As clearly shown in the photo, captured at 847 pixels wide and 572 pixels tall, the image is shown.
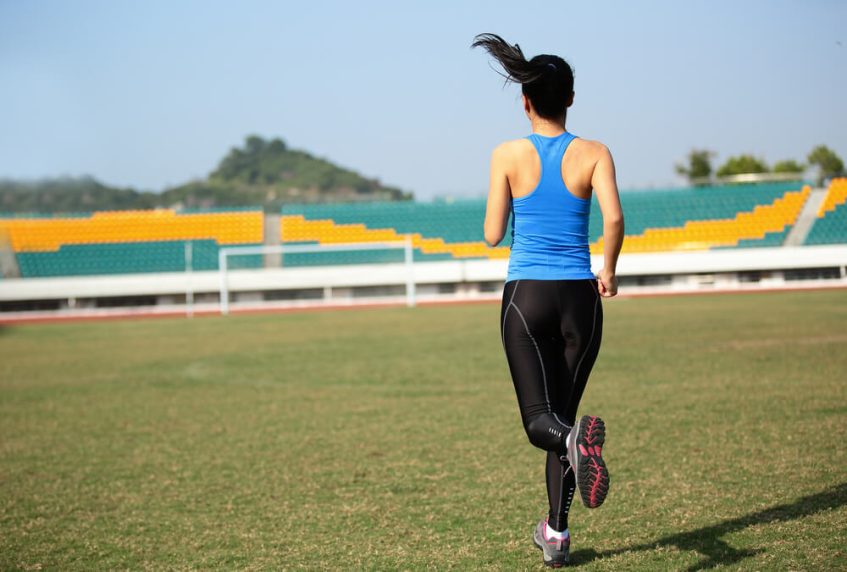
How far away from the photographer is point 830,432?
612 centimetres

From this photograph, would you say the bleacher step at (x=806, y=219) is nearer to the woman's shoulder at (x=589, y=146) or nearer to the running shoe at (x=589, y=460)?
the woman's shoulder at (x=589, y=146)

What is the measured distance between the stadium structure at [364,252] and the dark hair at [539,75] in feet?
79.4

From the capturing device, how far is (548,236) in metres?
3.22

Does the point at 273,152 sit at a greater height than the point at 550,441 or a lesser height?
greater

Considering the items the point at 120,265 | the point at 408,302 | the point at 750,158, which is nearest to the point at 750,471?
the point at 408,302

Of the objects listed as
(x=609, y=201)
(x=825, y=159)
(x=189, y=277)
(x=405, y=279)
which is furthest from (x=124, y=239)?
(x=825, y=159)

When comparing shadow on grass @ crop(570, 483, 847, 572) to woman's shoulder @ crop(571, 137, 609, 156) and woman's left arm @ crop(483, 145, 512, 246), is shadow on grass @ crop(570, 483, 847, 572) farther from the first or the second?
woman's shoulder @ crop(571, 137, 609, 156)

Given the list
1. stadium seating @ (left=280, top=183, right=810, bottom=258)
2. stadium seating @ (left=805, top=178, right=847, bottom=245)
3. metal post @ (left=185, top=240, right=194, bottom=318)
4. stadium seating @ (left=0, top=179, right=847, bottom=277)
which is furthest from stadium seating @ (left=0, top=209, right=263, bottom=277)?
stadium seating @ (left=805, top=178, right=847, bottom=245)

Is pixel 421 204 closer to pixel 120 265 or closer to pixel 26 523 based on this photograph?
pixel 120 265

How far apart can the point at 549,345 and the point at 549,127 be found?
0.81 meters

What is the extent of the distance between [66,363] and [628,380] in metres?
9.13

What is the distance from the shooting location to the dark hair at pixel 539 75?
320 centimetres

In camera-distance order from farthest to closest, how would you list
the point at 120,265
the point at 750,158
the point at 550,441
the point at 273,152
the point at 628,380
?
the point at 273,152 < the point at 750,158 < the point at 120,265 < the point at 628,380 < the point at 550,441

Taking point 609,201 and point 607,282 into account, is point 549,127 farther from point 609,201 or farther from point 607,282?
point 607,282
